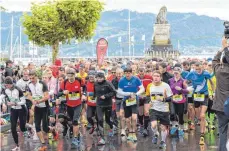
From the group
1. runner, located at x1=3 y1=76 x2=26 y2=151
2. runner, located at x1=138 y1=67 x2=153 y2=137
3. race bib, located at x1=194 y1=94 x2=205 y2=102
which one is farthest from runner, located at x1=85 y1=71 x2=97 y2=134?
race bib, located at x1=194 y1=94 x2=205 y2=102

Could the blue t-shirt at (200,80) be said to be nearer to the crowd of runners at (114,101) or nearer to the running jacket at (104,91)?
the crowd of runners at (114,101)

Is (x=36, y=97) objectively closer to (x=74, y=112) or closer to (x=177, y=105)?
(x=74, y=112)

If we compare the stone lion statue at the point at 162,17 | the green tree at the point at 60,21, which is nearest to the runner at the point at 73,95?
the green tree at the point at 60,21

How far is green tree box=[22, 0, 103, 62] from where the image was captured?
1446 inches

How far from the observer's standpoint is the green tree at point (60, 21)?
120ft

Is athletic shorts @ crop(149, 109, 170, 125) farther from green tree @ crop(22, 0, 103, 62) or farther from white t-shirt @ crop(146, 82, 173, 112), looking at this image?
green tree @ crop(22, 0, 103, 62)

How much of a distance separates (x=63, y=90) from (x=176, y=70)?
295 centimetres

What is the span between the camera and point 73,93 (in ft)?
47.7

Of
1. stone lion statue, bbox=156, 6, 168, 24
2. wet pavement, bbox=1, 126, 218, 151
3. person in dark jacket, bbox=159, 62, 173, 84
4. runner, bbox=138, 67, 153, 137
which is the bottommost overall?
wet pavement, bbox=1, 126, 218, 151

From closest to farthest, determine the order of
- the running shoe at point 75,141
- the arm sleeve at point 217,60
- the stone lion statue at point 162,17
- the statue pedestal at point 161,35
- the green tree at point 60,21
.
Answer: the arm sleeve at point 217,60 < the running shoe at point 75,141 < the green tree at point 60,21 < the statue pedestal at point 161,35 < the stone lion statue at point 162,17

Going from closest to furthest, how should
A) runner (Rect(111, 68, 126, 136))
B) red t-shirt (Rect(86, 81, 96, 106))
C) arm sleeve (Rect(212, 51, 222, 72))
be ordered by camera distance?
1. arm sleeve (Rect(212, 51, 222, 72))
2. red t-shirt (Rect(86, 81, 96, 106))
3. runner (Rect(111, 68, 126, 136))

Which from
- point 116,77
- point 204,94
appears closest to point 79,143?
point 116,77

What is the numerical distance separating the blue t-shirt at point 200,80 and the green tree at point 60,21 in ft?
70.6

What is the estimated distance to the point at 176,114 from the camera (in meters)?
16.1
